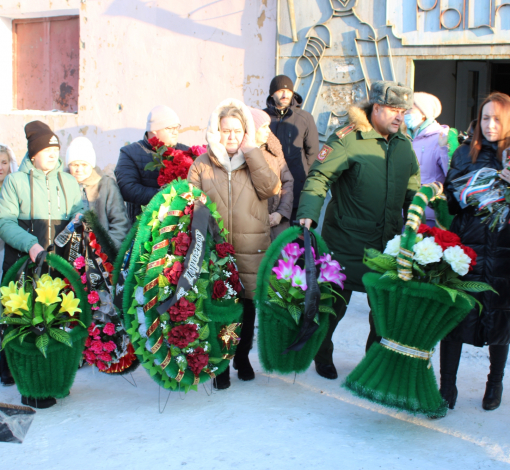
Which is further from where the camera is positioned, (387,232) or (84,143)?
(84,143)

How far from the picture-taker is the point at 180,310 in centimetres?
296

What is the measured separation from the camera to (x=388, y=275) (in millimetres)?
2840

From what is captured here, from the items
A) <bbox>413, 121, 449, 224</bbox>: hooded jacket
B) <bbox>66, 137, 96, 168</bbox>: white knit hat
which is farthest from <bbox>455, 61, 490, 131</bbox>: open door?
<bbox>66, 137, 96, 168</bbox>: white knit hat

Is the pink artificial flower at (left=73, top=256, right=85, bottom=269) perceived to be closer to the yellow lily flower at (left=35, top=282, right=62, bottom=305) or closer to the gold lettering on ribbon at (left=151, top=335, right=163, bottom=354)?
the yellow lily flower at (left=35, top=282, right=62, bottom=305)

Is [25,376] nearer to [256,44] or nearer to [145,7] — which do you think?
[256,44]

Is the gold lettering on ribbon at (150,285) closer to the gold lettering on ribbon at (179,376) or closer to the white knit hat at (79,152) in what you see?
the gold lettering on ribbon at (179,376)

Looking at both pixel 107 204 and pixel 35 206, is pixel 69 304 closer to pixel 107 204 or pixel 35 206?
pixel 35 206

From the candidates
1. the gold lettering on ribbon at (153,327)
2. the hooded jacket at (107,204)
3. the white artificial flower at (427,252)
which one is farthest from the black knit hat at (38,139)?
the white artificial flower at (427,252)

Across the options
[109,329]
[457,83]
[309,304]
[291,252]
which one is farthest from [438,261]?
[457,83]

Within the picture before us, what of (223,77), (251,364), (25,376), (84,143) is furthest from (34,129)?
(223,77)

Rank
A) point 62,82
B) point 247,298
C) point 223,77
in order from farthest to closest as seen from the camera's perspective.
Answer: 1. point 62,82
2. point 223,77
3. point 247,298

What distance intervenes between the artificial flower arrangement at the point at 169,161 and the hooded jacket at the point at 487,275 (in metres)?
1.81

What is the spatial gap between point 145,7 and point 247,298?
4958mm

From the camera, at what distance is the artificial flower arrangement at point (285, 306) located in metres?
3.15
